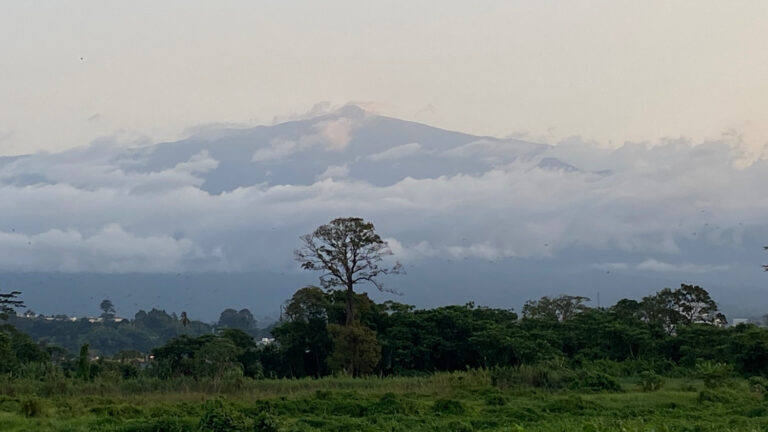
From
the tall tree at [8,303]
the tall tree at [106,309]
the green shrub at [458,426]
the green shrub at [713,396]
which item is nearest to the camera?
the green shrub at [458,426]

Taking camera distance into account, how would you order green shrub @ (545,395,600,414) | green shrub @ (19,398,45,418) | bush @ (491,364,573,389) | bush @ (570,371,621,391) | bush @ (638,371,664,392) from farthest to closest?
bush @ (491,364,573,389) < bush @ (570,371,621,391) < bush @ (638,371,664,392) < green shrub @ (19,398,45,418) < green shrub @ (545,395,600,414)

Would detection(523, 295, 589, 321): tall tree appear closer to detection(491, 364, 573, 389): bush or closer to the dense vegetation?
the dense vegetation

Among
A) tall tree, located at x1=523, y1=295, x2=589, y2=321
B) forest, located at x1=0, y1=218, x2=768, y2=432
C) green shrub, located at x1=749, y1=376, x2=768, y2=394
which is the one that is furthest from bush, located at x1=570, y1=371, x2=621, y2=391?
tall tree, located at x1=523, y1=295, x2=589, y2=321

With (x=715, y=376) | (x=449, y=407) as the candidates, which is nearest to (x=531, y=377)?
(x=715, y=376)

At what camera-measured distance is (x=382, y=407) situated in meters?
24.3

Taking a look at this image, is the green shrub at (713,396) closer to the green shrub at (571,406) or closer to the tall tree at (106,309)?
the green shrub at (571,406)

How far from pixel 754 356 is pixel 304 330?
2401 centimetres

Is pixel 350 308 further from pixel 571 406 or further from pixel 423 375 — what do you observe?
pixel 571 406

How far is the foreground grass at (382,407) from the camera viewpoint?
21016 mm

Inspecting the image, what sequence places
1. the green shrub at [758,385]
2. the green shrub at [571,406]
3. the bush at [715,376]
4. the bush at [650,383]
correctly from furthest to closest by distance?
the bush at [650,383]
the bush at [715,376]
the green shrub at [758,385]
the green shrub at [571,406]

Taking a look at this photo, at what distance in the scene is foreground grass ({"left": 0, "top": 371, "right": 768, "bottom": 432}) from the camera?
2102 cm

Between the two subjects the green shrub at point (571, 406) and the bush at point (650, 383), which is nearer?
the green shrub at point (571, 406)

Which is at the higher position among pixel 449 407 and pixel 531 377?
pixel 531 377

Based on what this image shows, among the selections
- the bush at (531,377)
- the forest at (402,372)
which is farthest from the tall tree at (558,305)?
the bush at (531,377)
